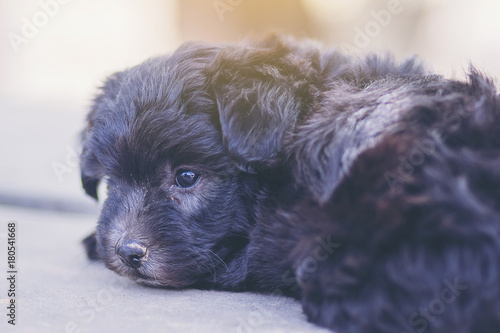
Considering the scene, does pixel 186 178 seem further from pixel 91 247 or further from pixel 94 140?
pixel 91 247

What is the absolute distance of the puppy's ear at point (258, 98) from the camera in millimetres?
2561

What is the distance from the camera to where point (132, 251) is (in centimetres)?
264

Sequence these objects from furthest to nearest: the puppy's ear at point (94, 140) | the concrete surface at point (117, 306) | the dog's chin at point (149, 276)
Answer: the puppy's ear at point (94, 140)
the dog's chin at point (149, 276)
the concrete surface at point (117, 306)

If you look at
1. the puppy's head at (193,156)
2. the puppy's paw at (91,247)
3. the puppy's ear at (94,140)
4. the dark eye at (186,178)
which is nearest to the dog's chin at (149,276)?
the puppy's head at (193,156)

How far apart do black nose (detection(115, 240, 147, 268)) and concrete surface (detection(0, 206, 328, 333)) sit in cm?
19

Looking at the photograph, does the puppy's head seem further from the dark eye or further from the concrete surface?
the concrete surface

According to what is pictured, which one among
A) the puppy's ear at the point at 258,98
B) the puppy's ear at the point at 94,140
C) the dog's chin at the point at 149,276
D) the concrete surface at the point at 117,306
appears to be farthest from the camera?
the puppy's ear at the point at 94,140

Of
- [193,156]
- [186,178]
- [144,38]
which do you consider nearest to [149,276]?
[186,178]

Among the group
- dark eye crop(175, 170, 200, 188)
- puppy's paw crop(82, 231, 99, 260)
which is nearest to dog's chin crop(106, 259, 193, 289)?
dark eye crop(175, 170, 200, 188)

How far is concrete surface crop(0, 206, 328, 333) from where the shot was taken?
2.05 m

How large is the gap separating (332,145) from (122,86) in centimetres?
148

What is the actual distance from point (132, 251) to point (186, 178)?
20.5 inches

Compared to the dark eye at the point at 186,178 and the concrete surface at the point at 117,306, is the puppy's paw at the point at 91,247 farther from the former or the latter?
the dark eye at the point at 186,178

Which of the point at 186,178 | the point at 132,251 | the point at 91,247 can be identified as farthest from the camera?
the point at 91,247
